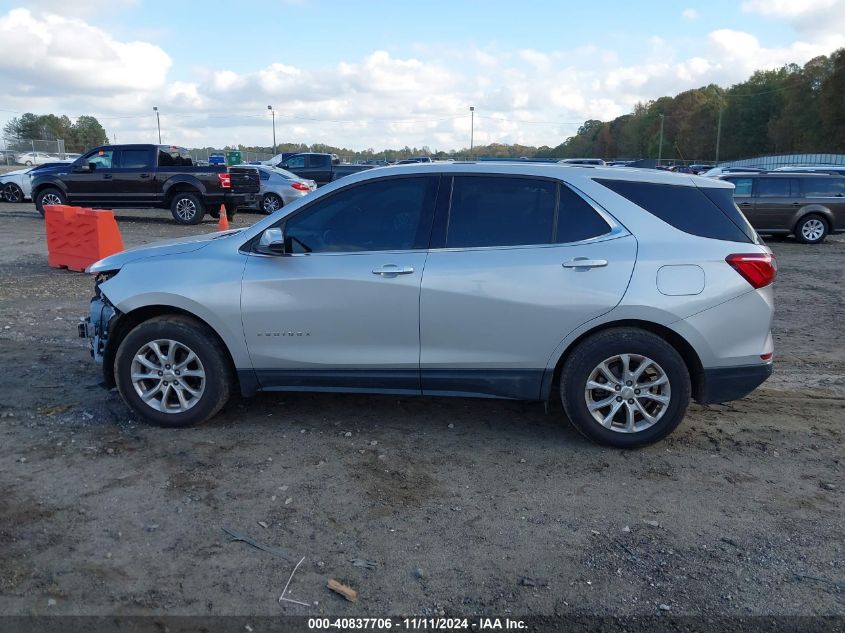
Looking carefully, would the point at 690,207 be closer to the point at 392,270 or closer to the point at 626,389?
the point at 626,389

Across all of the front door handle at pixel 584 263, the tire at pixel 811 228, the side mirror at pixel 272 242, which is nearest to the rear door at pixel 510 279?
the front door handle at pixel 584 263

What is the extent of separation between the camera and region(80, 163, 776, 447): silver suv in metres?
4.55

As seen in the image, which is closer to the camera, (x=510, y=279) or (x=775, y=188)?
(x=510, y=279)

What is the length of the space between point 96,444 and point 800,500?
14.1 feet

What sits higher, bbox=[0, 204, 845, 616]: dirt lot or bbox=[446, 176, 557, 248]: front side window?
bbox=[446, 176, 557, 248]: front side window

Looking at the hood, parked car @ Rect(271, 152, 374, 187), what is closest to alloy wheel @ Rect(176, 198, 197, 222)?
parked car @ Rect(271, 152, 374, 187)

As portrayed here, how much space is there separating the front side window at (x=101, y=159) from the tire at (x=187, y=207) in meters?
1.84

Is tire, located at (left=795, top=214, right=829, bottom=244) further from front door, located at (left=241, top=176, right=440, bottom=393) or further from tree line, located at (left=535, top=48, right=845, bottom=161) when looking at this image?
tree line, located at (left=535, top=48, right=845, bottom=161)

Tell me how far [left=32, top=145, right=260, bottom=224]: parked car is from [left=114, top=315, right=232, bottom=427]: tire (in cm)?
1333

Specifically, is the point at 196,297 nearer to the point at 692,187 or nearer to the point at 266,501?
the point at 266,501

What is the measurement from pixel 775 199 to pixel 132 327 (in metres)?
16.3

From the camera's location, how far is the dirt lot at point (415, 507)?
10.5 feet

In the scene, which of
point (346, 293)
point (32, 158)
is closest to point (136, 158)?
point (346, 293)

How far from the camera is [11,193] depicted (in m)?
23.2
